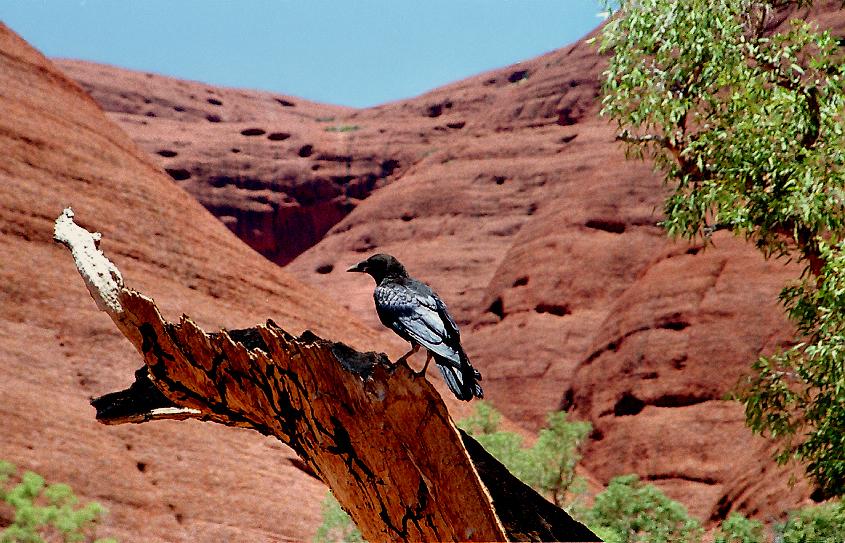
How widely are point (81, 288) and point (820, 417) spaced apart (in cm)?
1221

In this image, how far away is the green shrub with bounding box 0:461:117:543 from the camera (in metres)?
9.25

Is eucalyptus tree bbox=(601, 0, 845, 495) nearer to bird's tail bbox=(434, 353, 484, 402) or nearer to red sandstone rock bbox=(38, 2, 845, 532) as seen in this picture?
red sandstone rock bbox=(38, 2, 845, 532)

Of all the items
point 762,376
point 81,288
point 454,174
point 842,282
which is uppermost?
point 454,174

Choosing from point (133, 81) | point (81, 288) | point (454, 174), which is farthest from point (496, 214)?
point (133, 81)

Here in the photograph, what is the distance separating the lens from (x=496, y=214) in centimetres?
4375

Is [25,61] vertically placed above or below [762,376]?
above

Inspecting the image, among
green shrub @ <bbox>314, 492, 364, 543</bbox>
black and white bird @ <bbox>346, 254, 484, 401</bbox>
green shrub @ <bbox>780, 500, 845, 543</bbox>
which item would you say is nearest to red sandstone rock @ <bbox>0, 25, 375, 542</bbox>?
green shrub @ <bbox>314, 492, 364, 543</bbox>

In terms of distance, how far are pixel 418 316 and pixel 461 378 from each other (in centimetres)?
53

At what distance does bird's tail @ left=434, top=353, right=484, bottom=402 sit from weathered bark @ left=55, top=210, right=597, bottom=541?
12 centimetres

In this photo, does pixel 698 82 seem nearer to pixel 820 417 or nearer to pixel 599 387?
pixel 820 417

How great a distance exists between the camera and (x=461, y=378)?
386cm

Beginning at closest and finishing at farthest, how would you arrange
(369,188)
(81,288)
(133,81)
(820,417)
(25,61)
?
(820,417) → (81,288) → (25,61) → (369,188) → (133,81)

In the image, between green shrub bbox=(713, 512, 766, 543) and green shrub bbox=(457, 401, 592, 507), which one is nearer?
green shrub bbox=(713, 512, 766, 543)

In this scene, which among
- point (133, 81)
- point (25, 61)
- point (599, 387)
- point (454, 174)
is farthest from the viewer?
point (133, 81)
